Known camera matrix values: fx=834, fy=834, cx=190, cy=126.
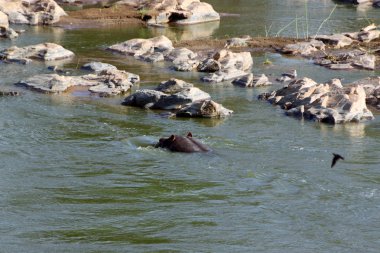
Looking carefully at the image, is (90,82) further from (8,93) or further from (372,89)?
(372,89)

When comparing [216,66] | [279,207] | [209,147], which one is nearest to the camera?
[279,207]

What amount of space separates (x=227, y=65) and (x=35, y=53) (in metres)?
4.91

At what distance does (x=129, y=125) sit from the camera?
48.5ft

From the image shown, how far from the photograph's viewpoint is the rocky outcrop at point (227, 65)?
1912 centimetres

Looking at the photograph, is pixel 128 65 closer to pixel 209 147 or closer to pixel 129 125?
pixel 129 125

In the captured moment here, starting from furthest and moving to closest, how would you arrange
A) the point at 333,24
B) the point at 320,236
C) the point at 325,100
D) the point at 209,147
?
the point at 333,24, the point at 325,100, the point at 209,147, the point at 320,236

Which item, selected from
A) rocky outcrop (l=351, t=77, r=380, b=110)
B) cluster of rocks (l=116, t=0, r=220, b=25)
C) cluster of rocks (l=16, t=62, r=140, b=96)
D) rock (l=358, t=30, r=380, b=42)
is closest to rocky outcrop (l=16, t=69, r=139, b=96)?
cluster of rocks (l=16, t=62, r=140, b=96)

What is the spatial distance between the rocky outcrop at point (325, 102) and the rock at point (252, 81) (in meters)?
1.35

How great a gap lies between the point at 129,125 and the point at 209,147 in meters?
2.14

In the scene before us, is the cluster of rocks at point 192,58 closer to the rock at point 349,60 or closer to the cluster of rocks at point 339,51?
the rock at point 349,60

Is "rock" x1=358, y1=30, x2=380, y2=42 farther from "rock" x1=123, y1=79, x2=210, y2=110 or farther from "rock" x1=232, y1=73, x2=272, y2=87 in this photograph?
"rock" x1=123, y1=79, x2=210, y2=110

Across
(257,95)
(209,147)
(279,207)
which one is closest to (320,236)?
(279,207)

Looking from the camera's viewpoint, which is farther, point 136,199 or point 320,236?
point 136,199

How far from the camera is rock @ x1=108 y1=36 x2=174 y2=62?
21.6 meters
